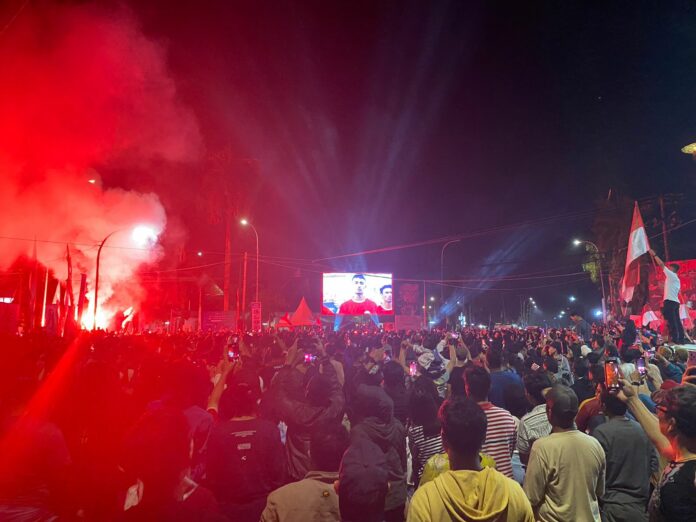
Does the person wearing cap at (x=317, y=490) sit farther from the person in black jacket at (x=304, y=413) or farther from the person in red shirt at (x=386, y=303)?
the person in red shirt at (x=386, y=303)

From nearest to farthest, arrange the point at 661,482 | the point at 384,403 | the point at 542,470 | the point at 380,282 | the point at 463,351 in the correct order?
the point at 661,482
the point at 542,470
the point at 384,403
the point at 463,351
the point at 380,282

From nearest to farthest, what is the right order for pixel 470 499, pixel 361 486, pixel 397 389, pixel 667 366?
pixel 470 499 → pixel 361 486 → pixel 397 389 → pixel 667 366

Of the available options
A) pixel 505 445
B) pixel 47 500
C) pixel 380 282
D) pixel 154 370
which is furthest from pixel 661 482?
pixel 380 282

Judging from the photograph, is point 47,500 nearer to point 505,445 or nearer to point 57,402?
point 57,402

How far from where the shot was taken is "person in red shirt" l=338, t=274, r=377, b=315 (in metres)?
56.0

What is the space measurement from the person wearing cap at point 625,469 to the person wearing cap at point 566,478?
11.9 inches

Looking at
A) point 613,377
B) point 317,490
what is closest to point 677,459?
point 613,377

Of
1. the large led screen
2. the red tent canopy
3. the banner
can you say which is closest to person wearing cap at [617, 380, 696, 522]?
the banner

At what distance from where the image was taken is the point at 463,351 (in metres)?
10.0

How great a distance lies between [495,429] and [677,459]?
81.0 inches

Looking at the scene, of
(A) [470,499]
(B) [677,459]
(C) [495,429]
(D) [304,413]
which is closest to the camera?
(A) [470,499]

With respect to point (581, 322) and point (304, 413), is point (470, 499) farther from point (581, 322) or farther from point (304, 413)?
point (581, 322)

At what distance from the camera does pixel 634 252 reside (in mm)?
11969

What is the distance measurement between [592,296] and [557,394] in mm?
64136
